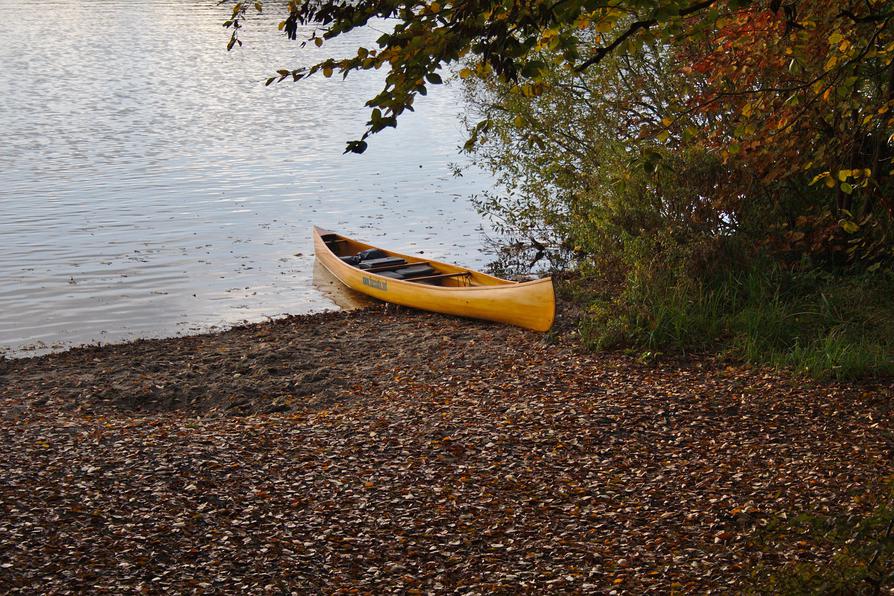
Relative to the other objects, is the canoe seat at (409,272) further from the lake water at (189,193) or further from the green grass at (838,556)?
the green grass at (838,556)

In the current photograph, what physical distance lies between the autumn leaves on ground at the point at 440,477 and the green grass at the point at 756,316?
46 centimetres

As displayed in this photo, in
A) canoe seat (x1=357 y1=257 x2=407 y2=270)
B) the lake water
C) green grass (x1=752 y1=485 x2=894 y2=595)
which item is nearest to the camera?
green grass (x1=752 y1=485 x2=894 y2=595)

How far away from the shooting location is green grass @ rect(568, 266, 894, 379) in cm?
923

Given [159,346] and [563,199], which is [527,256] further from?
[159,346]

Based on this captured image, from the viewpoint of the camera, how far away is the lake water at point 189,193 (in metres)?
14.8

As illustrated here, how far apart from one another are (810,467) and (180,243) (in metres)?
13.6

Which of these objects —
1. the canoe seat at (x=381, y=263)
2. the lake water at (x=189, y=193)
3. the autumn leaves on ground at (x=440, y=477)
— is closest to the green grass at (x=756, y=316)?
the autumn leaves on ground at (x=440, y=477)

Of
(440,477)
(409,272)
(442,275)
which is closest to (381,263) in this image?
(409,272)

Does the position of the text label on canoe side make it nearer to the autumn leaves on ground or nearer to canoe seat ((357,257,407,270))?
canoe seat ((357,257,407,270))

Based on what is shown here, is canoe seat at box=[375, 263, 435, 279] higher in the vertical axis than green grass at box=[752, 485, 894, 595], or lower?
lower

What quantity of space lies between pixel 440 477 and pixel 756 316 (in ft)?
14.3

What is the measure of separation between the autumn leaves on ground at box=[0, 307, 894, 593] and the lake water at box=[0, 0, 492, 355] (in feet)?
16.5

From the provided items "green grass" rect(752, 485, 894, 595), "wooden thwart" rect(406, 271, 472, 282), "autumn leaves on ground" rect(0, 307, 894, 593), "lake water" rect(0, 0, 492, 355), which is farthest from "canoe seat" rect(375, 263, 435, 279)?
"green grass" rect(752, 485, 894, 595)

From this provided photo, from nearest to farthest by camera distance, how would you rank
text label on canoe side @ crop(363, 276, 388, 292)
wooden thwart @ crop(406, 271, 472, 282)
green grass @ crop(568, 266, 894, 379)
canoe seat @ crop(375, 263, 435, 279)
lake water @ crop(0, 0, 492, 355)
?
1. green grass @ crop(568, 266, 894, 379)
2. wooden thwart @ crop(406, 271, 472, 282)
3. text label on canoe side @ crop(363, 276, 388, 292)
4. canoe seat @ crop(375, 263, 435, 279)
5. lake water @ crop(0, 0, 492, 355)
